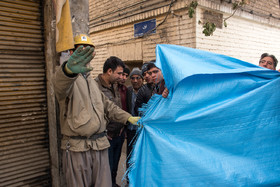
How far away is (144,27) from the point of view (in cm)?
668

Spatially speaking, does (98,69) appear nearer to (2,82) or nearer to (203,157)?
(2,82)

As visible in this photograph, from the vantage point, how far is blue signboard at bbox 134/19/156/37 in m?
6.48

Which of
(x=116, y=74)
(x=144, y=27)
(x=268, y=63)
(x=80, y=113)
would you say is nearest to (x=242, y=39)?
(x=144, y=27)

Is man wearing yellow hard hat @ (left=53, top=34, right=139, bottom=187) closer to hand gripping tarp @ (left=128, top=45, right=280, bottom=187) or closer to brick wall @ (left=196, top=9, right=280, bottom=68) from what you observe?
hand gripping tarp @ (left=128, top=45, right=280, bottom=187)

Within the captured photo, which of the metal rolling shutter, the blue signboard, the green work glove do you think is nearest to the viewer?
the green work glove

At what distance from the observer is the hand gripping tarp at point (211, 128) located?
1665 millimetres

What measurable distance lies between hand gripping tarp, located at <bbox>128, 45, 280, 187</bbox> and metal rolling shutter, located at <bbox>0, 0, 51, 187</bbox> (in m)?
1.58

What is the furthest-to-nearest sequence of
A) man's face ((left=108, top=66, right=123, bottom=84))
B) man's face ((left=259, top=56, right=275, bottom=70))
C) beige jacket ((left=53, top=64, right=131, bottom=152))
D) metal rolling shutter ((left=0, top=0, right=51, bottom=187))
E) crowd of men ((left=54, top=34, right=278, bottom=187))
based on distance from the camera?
man's face ((left=259, top=56, right=275, bottom=70)), man's face ((left=108, top=66, right=123, bottom=84)), metal rolling shutter ((left=0, top=0, right=51, bottom=187)), beige jacket ((left=53, top=64, right=131, bottom=152)), crowd of men ((left=54, top=34, right=278, bottom=187))

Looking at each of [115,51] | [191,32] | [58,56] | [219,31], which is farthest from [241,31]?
[58,56]

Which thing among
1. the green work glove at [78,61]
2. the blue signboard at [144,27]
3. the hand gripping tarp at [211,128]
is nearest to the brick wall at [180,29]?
the blue signboard at [144,27]

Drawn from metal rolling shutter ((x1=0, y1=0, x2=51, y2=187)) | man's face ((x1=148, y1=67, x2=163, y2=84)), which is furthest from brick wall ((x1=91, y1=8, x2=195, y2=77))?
metal rolling shutter ((x1=0, y1=0, x2=51, y2=187))

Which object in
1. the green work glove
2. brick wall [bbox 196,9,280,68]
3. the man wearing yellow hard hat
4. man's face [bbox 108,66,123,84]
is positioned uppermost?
brick wall [bbox 196,9,280,68]

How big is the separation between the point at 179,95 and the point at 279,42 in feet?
26.4

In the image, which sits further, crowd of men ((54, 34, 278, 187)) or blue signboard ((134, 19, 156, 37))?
blue signboard ((134, 19, 156, 37))
